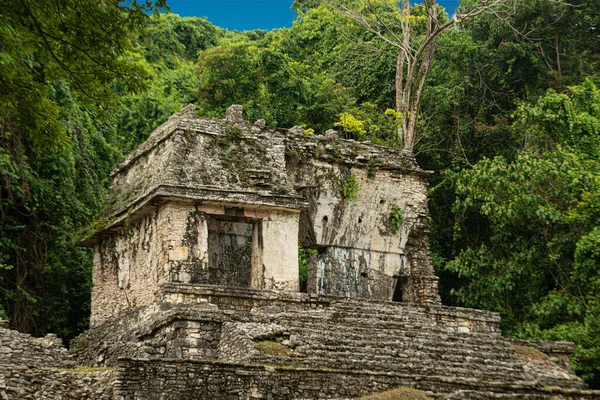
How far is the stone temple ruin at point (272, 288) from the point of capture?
40.0 ft

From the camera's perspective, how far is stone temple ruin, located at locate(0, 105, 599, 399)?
480 inches

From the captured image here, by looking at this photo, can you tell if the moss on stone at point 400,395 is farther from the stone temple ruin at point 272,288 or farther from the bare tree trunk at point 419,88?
the bare tree trunk at point 419,88

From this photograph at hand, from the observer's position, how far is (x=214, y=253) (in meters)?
20.2

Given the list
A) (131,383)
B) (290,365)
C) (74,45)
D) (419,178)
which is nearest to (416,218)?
(419,178)

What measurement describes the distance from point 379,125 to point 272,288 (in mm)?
11342

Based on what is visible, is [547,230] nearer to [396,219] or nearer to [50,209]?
[396,219]

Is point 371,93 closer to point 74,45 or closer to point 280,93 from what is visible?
point 280,93

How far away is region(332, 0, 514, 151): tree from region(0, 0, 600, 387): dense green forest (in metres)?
0.33

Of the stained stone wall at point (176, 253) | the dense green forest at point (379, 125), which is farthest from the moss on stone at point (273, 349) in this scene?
the dense green forest at point (379, 125)

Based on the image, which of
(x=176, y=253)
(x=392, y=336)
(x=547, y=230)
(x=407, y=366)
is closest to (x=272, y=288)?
Answer: (x=176, y=253)

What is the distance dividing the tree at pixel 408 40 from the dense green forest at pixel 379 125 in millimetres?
328

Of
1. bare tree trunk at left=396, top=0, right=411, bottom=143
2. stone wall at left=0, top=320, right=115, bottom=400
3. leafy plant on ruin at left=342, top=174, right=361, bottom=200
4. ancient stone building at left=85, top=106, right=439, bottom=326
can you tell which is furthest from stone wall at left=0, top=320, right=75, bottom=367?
bare tree trunk at left=396, top=0, right=411, bottom=143

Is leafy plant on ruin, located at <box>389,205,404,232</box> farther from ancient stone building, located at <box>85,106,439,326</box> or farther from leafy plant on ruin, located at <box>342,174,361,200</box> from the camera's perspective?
leafy plant on ruin, located at <box>342,174,361,200</box>

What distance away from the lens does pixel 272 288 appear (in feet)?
52.3
